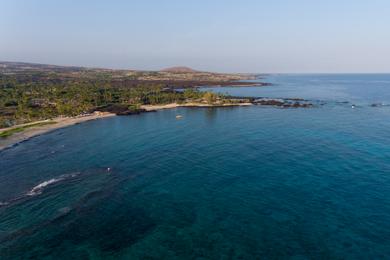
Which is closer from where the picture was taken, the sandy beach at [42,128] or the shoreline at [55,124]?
the sandy beach at [42,128]

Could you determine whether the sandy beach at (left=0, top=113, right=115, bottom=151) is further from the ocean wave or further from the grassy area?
the ocean wave

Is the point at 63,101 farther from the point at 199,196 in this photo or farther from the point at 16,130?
the point at 199,196

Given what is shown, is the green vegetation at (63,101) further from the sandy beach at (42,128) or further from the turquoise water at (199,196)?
the turquoise water at (199,196)

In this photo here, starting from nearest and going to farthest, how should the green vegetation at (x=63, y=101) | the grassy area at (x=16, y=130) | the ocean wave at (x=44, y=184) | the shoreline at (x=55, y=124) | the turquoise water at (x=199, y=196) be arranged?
the turquoise water at (x=199, y=196) → the ocean wave at (x=44, y=184) → the shoreline at (x=55, y=124) → the grassy area at (x=16, y=130) → the green vegetation at (x=63, y=101)

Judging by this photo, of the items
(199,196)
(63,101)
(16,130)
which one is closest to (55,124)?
(16,130)

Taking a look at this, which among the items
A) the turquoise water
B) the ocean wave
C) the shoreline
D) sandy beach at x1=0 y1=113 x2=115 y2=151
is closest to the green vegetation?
the shoreline

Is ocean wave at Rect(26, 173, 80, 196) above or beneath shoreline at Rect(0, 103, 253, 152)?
beneath

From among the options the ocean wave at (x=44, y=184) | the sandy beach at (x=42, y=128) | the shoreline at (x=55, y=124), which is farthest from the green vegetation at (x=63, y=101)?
the ocean wave at (x=44, y=184)

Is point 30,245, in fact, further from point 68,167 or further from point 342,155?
point 342,155
